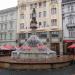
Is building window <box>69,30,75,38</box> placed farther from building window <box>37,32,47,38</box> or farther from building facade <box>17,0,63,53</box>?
building window <box>37,32,47,38</box>

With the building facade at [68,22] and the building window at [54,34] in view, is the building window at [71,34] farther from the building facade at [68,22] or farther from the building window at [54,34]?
the building window at [54,34]

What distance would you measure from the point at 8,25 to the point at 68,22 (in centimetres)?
2080

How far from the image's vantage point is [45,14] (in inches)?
2414

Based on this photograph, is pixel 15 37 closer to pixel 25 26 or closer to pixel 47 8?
pixel 25 26

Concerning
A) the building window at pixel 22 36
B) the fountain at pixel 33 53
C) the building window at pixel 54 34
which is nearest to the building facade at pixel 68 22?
the building window at pixel 54 34

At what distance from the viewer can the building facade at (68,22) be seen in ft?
182

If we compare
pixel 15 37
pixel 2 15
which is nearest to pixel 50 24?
pixel 15 37

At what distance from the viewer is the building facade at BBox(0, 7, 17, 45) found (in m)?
68.3

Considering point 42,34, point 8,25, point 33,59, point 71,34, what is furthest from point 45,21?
point 33,59

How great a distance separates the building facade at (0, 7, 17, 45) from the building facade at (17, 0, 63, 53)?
2.08 meters

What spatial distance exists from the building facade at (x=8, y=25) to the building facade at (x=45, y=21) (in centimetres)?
208

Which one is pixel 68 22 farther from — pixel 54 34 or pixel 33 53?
pixel 33 53

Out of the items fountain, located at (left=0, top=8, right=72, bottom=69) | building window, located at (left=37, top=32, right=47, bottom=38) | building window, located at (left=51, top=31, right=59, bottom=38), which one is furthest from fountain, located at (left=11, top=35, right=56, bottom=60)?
building window, located at (left=37, top=32, right=47, bottom=38)

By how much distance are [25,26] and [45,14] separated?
7.28 metres
